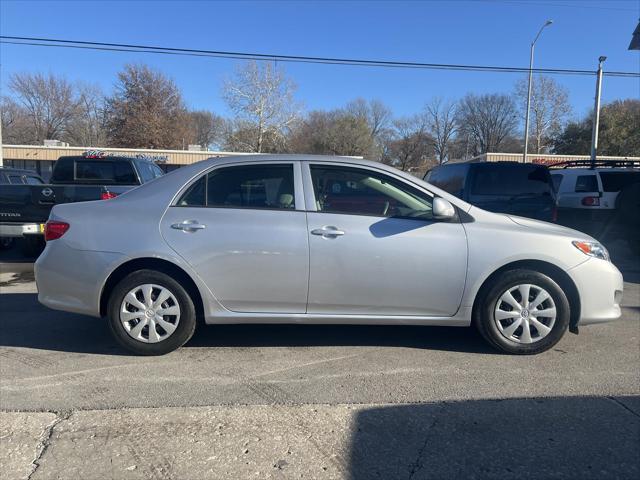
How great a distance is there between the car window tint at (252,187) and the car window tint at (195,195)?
0.17ft

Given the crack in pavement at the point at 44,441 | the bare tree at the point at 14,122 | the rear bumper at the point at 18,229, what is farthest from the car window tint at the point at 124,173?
the bare tree at the point at 14,122

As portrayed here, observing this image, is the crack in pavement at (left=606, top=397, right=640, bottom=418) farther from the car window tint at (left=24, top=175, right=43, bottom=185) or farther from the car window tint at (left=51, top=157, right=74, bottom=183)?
the car window tint at (left=24, top=175, right=43, bottom=185)

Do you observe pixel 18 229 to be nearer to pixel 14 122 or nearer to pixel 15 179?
pixel 15 179

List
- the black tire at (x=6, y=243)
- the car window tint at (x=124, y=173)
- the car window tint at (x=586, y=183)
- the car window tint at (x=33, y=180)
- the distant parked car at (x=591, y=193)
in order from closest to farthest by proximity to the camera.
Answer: the car window tint at (x=124, y=173) → the black tire at (x=6, y=243) → the car window tint at (x=33, y=180) → the distant parked car at (x=591, y=193) → the car window tint at (x=586, y=183)

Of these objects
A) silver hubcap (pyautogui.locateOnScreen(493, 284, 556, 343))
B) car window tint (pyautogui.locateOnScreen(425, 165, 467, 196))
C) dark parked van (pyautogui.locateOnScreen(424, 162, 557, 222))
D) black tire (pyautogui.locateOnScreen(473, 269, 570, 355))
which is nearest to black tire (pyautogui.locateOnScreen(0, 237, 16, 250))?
car window tint (pyautogui.locateOnScreen(425, 165, 467, 196))

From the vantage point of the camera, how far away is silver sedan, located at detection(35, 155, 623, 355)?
4098 millimetres

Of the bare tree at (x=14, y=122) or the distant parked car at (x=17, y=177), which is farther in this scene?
the bare tree at (x=14, y=122)

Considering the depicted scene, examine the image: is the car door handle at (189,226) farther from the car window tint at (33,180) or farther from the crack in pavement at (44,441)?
the car window tint at (33,180)

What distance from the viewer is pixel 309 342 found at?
4.67 metres

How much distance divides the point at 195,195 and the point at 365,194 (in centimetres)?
146

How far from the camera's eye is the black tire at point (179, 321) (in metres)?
4.12

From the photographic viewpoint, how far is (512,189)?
7.83 m

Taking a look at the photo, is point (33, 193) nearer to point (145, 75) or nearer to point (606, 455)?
point (606, 455)

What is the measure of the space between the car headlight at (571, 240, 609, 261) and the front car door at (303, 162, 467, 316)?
1.00 meters
